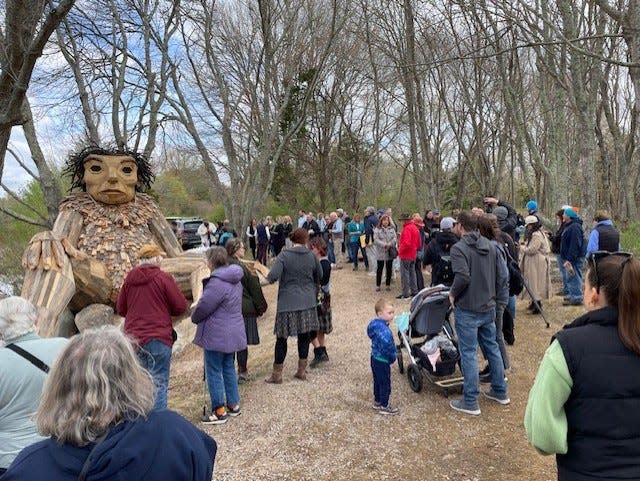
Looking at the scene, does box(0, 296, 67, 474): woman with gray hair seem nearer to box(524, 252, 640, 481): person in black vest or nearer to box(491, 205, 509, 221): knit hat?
box(524, 252, 640, 481): person in black vest

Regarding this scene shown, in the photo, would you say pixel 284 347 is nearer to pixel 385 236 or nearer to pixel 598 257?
pixel 598 257

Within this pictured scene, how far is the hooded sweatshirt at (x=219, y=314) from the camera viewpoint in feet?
16.2

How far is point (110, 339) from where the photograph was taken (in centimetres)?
176

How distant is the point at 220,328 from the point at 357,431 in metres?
1.63

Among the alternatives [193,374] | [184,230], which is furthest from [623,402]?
[184,230]

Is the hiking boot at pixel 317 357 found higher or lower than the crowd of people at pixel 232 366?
lower

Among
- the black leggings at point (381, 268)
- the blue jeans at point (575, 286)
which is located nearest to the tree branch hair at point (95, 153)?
the black leggings at point (381, 268)

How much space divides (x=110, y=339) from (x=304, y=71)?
69.8 ft

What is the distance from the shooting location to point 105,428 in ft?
5.32

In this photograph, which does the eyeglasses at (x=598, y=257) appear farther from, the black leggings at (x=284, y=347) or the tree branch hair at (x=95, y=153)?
the tree branch hair at (x=95, y=153)

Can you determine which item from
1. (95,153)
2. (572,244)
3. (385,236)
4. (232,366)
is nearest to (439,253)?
(572,244)

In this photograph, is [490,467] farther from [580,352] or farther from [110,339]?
[110,339]

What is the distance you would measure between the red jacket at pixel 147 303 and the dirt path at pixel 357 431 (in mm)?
1228

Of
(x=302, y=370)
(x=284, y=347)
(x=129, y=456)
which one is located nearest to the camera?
(x=129, y=456)
